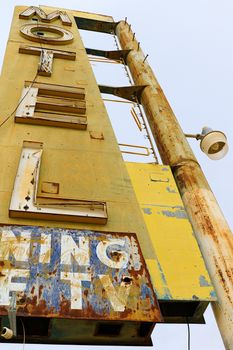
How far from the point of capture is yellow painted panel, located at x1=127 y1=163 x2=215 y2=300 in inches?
216

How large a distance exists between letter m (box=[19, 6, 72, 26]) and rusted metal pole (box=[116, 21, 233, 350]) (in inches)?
159

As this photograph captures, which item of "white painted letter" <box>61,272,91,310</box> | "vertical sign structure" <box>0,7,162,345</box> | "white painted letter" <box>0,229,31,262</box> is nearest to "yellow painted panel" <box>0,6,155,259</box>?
"vertical sign structure" <box>0,7,162,345</box>

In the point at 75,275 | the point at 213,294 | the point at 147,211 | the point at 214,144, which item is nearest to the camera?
the point at 75,275

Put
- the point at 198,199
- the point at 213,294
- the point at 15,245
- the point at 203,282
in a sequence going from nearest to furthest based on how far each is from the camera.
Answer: the point at 15,245 → the point at 213,294 → the point at 203,282 → the point at 198,199

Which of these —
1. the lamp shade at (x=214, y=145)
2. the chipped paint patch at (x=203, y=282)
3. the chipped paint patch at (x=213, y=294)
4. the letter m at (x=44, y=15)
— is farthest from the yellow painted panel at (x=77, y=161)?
the letter m at (x=44, y=15)

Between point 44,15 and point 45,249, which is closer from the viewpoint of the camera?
point 45,249

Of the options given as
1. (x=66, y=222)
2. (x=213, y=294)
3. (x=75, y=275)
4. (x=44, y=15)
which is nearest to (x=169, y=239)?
(x=213, y=294)

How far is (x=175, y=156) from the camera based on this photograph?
7.97m

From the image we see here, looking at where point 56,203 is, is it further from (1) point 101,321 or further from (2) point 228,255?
(2) point 228,255

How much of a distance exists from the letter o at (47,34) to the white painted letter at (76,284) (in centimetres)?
824

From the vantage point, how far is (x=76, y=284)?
468 cm

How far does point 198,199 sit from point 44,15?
29.8ft

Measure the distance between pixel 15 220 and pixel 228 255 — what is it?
9.51 ft

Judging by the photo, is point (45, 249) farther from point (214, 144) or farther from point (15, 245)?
point (214, 144)
